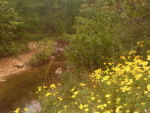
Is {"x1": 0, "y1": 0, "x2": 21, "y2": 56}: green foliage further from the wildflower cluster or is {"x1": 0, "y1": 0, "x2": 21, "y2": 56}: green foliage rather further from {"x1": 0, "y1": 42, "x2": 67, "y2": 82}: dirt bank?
the wildflower cluster

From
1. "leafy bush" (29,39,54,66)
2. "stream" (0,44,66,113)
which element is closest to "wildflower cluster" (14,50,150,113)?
"stream" (0,44,66,113)

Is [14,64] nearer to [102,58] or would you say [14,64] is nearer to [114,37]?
[102,58]

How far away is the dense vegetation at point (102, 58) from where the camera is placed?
174 inches

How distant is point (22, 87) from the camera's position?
9234 mm

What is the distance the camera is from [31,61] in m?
12.3

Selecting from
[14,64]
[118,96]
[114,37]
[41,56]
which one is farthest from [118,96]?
[14,64]

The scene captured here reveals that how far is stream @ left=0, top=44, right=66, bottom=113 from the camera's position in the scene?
305 inches

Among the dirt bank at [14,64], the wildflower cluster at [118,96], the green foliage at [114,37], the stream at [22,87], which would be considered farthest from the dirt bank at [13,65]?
the wildflower cluster at [118,96]

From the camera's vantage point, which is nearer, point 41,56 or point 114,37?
point 114,37

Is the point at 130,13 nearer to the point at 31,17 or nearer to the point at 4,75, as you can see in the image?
the point at 4,75

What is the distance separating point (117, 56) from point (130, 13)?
1512mm

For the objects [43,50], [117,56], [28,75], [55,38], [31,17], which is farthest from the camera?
[55,38]

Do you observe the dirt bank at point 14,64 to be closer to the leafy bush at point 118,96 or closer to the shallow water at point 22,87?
the shallow water at point 22,87

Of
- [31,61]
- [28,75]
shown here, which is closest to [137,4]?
[28,75]
